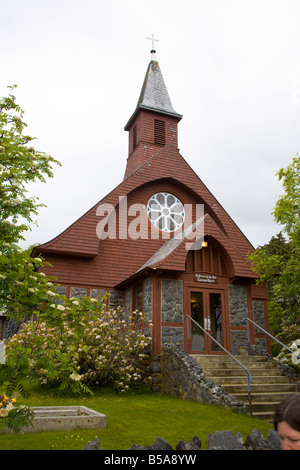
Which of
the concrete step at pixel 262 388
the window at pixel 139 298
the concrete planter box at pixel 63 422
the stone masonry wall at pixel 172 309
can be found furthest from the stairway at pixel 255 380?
the concrete planter box at pixel 63 422

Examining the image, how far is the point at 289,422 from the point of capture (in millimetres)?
1562

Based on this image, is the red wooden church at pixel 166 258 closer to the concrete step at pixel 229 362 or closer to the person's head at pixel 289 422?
the concrete step at pixel 229 362

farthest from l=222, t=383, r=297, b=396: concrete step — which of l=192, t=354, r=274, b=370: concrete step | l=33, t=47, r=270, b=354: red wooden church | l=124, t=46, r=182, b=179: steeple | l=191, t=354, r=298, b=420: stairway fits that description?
l=124, t=46, r=182, b=179: steeple

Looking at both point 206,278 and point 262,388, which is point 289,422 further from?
point 206,278

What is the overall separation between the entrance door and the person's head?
11256 mm

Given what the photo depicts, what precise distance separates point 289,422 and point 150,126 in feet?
67.8

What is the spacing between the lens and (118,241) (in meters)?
16.1

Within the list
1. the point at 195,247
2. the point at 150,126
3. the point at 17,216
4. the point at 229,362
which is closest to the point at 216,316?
the point at 229,362

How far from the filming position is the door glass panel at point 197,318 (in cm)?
1258

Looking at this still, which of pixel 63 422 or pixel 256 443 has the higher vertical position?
pixel 256 443

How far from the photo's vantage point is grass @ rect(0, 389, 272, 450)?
224 inches

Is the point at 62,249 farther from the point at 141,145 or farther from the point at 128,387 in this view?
the point at 141,145

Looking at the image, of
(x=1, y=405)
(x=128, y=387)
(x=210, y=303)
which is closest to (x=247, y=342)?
(x=210, y=303)

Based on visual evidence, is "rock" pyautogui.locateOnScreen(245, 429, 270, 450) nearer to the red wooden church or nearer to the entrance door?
the red wooden church
